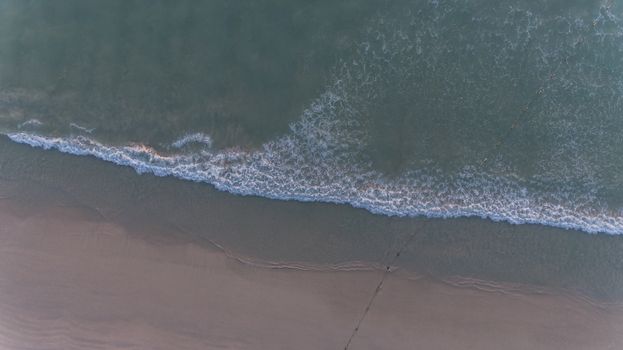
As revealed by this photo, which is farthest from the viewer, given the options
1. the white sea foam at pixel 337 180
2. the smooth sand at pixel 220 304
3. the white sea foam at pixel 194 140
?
the white sea foam at pixel 194 140

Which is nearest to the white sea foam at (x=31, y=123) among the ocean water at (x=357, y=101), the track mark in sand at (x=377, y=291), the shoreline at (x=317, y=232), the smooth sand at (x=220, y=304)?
the ocean water at (x=357, y=101)

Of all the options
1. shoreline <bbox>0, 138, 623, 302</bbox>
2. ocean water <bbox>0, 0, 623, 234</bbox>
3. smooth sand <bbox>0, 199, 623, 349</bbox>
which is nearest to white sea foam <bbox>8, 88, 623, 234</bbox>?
ocean water <bbox>0, 0, 623, 234</bbox>

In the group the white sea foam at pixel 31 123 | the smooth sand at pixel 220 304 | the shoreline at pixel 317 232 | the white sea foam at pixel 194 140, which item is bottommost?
the smooth sand at pixel 220 304

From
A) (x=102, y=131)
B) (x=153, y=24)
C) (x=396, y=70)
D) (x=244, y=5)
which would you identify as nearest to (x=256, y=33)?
(x=244, y=5)

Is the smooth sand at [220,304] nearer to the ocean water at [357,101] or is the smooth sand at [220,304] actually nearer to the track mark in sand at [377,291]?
the track mark in sand at [377,291]

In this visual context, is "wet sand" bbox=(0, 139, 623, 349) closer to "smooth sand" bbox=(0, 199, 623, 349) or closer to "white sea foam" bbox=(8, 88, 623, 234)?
"smooth sand" bbox=(0, 199, 623, 349)
